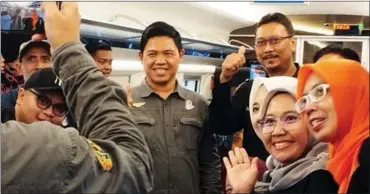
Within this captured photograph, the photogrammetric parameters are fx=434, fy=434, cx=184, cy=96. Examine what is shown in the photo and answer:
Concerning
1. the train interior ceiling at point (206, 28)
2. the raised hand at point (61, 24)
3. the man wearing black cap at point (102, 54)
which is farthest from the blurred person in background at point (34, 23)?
the raised hand at point (61, 24)

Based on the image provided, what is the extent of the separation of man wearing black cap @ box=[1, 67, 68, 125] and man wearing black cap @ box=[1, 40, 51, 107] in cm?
10

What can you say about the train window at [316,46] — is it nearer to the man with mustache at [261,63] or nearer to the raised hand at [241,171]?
the man with mustache at [261,63]

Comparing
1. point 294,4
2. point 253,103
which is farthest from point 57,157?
point 294,4

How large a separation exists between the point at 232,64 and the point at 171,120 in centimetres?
29

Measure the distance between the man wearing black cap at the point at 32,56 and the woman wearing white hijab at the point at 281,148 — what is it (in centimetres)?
70

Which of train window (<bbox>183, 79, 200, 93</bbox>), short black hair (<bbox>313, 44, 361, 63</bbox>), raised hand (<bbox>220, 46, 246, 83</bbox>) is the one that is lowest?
train window (<bbox>183, 79, 200, 93</bbox>)

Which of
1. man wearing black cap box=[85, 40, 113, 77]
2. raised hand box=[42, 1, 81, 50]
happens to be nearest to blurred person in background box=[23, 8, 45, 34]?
man wearing black cap box=[85, 40, 113, 77]

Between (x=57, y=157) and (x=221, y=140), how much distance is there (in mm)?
500

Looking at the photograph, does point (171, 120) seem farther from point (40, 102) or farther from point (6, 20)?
point (6, 20)

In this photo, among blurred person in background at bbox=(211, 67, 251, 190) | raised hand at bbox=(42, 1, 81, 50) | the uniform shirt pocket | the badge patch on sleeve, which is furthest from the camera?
the uniform shirt pocket

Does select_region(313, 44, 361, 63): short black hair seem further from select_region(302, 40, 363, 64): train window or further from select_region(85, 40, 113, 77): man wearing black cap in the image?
select_region(85, 40, 113, 77): man wearing black cap

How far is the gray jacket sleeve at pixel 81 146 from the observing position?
31.4 inches

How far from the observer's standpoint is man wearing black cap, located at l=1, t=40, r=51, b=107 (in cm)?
132

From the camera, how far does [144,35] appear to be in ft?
4.13
